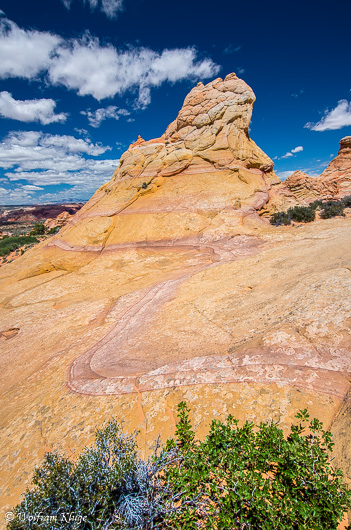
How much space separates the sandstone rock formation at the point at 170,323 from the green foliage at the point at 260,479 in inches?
12.6

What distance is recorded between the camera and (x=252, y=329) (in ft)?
17.9

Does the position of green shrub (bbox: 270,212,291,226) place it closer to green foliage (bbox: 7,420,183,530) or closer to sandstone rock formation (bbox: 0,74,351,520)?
sandstone rock formation (bbox: 0,74,351,520)

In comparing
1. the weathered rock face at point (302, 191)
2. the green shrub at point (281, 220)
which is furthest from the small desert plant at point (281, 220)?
the weathered rock face at point (302, 191)

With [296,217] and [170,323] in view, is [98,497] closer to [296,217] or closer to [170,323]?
[170,323]

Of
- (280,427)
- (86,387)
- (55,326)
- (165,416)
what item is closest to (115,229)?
(55,326)

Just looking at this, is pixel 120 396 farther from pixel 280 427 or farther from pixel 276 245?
pixel 276 245

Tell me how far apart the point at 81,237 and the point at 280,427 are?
605 inches

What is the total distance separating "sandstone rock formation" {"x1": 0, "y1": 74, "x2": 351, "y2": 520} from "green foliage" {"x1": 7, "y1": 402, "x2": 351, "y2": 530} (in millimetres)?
423

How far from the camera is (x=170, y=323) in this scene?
6.77m

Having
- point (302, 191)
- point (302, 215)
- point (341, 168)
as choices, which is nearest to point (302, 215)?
point (302, 215)

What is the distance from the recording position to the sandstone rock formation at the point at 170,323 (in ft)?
12.7

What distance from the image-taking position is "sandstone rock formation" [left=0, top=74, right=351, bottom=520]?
388cm

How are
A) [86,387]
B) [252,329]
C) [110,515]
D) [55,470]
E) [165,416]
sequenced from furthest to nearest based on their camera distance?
[252,329], [86,387], [165,416], [55,470], [110,515]

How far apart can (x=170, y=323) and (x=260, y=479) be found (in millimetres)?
4334
